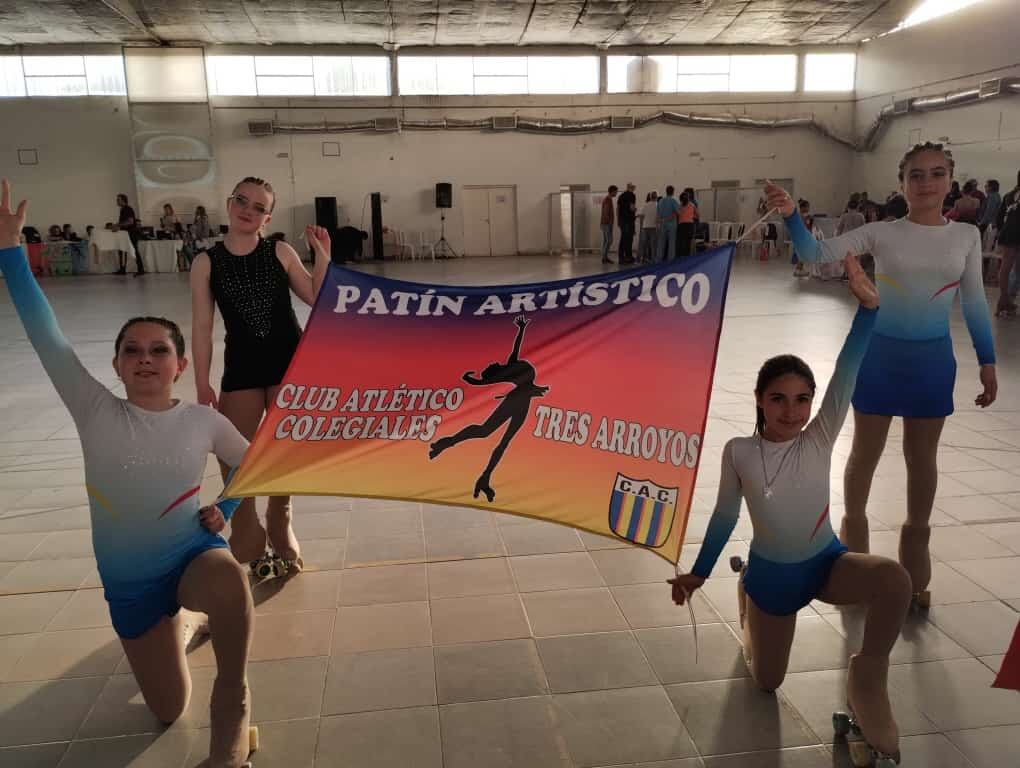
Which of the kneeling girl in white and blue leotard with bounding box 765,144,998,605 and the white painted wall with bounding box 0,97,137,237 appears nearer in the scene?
the kneeling girl in white and blue leotard with bounding box 765,144,998,605

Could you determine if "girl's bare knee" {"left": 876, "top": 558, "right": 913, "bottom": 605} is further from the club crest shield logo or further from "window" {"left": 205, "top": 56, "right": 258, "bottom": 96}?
"window" {"left": 205, "top": 56, "right": 258, "bottom": 96}

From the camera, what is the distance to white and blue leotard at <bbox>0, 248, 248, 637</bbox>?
246 centimetres

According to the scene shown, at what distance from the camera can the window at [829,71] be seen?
23.3 meters

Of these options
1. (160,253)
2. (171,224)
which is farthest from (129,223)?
(171,224)

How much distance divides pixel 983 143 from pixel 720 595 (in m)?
18.1

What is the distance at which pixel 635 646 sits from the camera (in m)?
3.10

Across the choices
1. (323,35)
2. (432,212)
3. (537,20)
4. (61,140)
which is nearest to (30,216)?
(61,140)

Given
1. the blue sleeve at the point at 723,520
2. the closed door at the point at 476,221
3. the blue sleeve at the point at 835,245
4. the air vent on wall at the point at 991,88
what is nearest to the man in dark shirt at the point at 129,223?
the closed door at the point at 476,221

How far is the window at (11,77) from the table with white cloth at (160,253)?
18.7ft

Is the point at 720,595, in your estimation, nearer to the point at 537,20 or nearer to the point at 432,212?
the point at 537,20

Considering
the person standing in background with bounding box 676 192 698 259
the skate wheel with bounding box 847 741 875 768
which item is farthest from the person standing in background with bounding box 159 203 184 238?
the skate wheel with bounding box 847 741 875 768

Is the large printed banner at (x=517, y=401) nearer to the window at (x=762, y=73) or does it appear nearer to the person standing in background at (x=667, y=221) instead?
the person standing in background at (x=667, y=221)

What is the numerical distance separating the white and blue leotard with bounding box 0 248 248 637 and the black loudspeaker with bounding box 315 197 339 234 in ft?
65.7

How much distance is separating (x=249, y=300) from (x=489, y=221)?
69.2 feet
